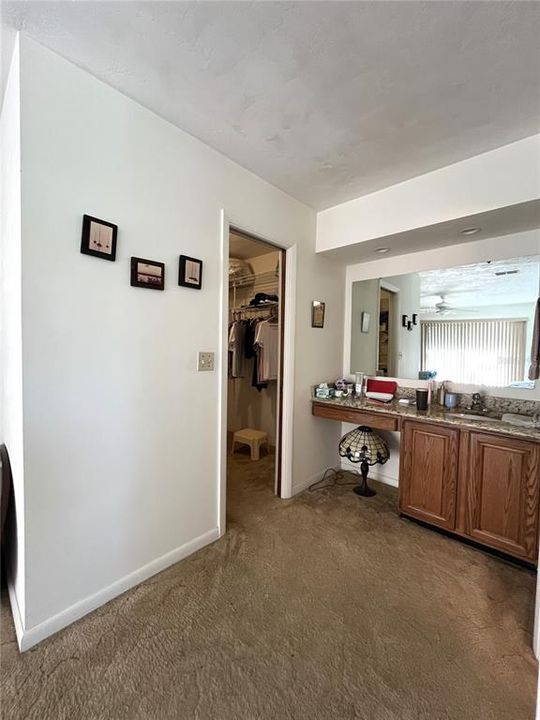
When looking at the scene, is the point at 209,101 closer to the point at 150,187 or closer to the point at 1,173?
the point at 150,187

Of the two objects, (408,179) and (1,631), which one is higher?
(408,179)

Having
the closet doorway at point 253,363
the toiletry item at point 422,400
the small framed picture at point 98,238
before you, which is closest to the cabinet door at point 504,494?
the toiletry item at point 422,400

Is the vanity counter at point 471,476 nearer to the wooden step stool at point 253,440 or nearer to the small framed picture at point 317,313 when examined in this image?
the small framed picture at point 317,313

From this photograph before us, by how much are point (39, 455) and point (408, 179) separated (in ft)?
9.00

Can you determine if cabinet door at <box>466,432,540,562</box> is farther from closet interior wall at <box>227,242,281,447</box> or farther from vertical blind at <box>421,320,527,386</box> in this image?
closet interior wall at <box>227,242,281,447</box>

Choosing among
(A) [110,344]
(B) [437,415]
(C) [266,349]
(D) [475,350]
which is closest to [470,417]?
(B) [437,415]

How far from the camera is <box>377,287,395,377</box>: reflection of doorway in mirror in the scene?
295cm

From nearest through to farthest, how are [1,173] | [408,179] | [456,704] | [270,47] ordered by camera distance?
1. [456,704]
2. [270,47]
3. [1,173]
4. [408,179]

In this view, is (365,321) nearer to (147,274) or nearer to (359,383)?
(359,383)

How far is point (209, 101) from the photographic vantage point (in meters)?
1.57

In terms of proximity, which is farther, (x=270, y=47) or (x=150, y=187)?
(x=150, y=187)

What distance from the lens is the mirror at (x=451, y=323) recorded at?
2.29 m

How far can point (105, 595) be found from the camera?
5.11 feet

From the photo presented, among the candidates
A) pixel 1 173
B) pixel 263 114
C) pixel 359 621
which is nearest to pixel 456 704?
pixel 359 621
